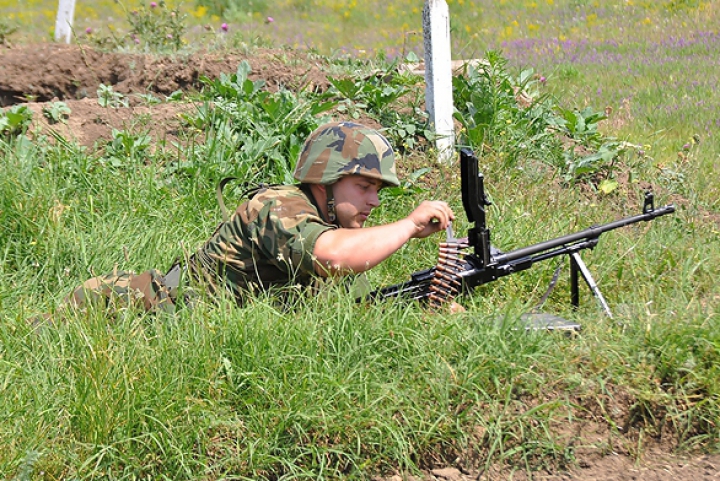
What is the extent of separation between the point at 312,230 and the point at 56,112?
3.31 meters

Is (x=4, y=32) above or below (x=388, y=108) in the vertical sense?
above

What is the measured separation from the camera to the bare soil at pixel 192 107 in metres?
3.05

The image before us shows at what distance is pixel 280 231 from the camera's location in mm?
3523

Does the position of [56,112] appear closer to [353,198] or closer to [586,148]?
[353,198]

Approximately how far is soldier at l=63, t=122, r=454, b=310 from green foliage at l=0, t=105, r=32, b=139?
90.5 inches

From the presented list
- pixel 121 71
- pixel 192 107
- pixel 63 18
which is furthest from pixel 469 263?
pixel 63 18

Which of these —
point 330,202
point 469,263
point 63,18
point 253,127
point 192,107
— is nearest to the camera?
point 330,202

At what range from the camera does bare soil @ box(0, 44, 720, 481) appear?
3.05 metres

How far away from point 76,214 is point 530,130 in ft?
11.4

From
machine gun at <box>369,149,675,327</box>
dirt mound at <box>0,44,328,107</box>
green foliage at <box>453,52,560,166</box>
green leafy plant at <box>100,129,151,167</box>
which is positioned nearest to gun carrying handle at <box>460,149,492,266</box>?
machine gun at <box>369,149,675,327</box>

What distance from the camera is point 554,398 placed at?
322 centimetres

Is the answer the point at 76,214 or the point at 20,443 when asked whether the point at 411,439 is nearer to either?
the point at 20,443

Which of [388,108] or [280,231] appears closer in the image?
[280,231]

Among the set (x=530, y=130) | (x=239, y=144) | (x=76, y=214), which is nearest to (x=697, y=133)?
(x=530, y=130)
